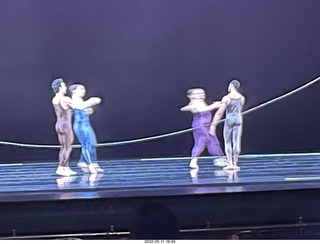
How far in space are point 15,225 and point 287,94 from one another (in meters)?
0.77

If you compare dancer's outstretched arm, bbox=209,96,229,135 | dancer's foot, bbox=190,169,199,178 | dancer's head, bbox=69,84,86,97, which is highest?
dancer's head, bbox=69,84,86,97

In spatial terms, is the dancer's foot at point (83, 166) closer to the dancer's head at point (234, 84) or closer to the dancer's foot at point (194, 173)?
the dancer's foot at point (194, 173)

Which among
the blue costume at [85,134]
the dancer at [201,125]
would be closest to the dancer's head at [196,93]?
the dancer at [201,125]

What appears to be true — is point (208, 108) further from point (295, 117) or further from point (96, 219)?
point (96, 219)

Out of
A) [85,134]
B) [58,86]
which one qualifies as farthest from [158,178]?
[58,86]

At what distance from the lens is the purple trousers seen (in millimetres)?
1455

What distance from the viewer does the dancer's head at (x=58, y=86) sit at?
1.41 meters

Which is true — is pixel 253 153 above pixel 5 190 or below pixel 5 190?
above

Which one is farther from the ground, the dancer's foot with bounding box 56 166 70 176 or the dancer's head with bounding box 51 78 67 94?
the dancer's head with bounding box 51 78 67 94

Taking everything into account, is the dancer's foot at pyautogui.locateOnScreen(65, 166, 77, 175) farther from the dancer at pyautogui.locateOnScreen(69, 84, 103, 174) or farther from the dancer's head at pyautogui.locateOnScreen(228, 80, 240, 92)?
the dancer's head at pyautogui.locateOnScreen(228, 80, 240, 92)

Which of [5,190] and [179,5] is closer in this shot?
[5,190]

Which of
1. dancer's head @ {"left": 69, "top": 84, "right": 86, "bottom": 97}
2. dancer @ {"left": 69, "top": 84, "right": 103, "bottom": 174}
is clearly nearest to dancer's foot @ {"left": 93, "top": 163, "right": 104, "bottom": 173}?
dancer @ {"left": 69, "top": 84, "right": 103, "bottom": 174}

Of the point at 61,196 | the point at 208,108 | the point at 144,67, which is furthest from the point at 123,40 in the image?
the point at 61,196

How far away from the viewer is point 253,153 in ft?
4.91
